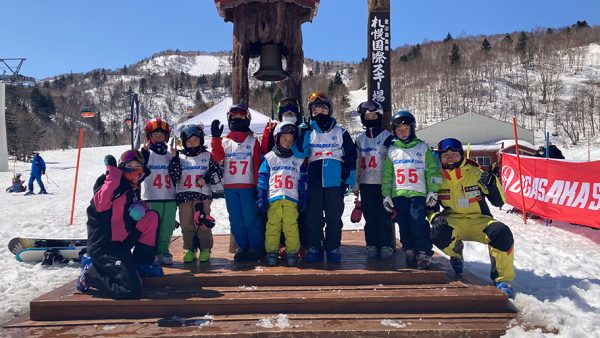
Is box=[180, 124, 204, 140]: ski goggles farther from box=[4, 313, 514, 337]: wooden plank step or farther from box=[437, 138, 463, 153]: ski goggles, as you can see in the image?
box=[437, 138, 463, 153]: ski goggles

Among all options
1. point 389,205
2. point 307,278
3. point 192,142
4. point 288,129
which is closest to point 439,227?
point 389,205

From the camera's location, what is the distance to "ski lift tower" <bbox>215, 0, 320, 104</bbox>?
5.07m

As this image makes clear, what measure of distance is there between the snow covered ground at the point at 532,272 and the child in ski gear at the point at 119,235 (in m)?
1.07

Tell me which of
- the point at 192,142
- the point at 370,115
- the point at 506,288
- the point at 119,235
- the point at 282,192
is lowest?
the point at 506,288

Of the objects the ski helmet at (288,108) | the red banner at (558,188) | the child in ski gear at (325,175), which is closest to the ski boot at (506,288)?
the child in ski gear at (325,175)

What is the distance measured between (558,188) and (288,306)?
7280 millimetres

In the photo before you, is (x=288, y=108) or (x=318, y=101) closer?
(x=318, y=101)

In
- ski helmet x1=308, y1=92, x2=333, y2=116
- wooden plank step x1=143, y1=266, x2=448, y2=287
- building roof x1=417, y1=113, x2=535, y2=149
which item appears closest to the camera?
wooden plank step x1=143, y1=266, x2=448, y2=287

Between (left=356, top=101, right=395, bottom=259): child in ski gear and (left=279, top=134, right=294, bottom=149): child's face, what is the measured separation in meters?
0.89

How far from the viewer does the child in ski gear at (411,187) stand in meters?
4.09

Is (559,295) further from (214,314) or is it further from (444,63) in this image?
(444,63)

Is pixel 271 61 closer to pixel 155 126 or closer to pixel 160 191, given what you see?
pixel 155 126

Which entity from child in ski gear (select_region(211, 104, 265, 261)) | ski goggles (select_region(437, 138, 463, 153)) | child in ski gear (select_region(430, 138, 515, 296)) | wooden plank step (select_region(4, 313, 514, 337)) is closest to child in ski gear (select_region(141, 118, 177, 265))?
child in ski gear (select_region(211, 104, 265, 261))

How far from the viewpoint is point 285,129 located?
433 cm
